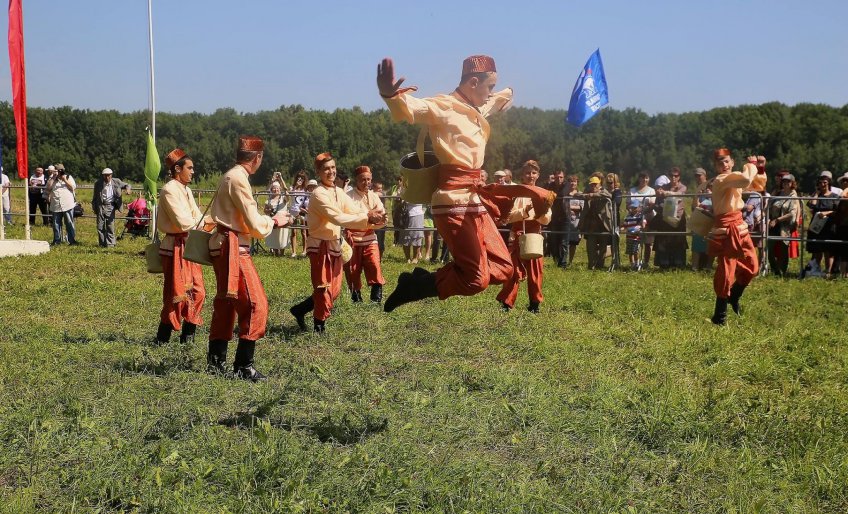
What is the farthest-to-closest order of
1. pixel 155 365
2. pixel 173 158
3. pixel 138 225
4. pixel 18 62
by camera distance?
1. pixel 138 225
2. pixel 18 62
3. pixel 173 158
4. pixel 155 365

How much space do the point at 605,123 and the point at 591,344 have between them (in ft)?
118

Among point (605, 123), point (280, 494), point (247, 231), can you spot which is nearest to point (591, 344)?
point (247, 231)

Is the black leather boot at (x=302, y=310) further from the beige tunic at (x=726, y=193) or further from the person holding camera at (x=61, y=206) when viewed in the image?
the person holding camera at (x=61, y=206)

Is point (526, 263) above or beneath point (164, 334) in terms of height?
above

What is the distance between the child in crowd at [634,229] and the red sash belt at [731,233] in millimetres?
6508

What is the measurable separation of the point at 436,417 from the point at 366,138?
4168 centimetres

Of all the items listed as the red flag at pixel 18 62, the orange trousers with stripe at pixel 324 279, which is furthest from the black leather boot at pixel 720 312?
the red flag at pixel 18 62

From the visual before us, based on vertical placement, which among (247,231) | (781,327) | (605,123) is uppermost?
(605,123)

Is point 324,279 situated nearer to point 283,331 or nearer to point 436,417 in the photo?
point 283,331

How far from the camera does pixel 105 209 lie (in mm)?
20844

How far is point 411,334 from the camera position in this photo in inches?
369

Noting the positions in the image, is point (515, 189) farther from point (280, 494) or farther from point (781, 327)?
point (781, 327)

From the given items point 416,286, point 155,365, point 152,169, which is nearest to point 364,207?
point 155,365

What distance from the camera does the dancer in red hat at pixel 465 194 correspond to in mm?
6508
